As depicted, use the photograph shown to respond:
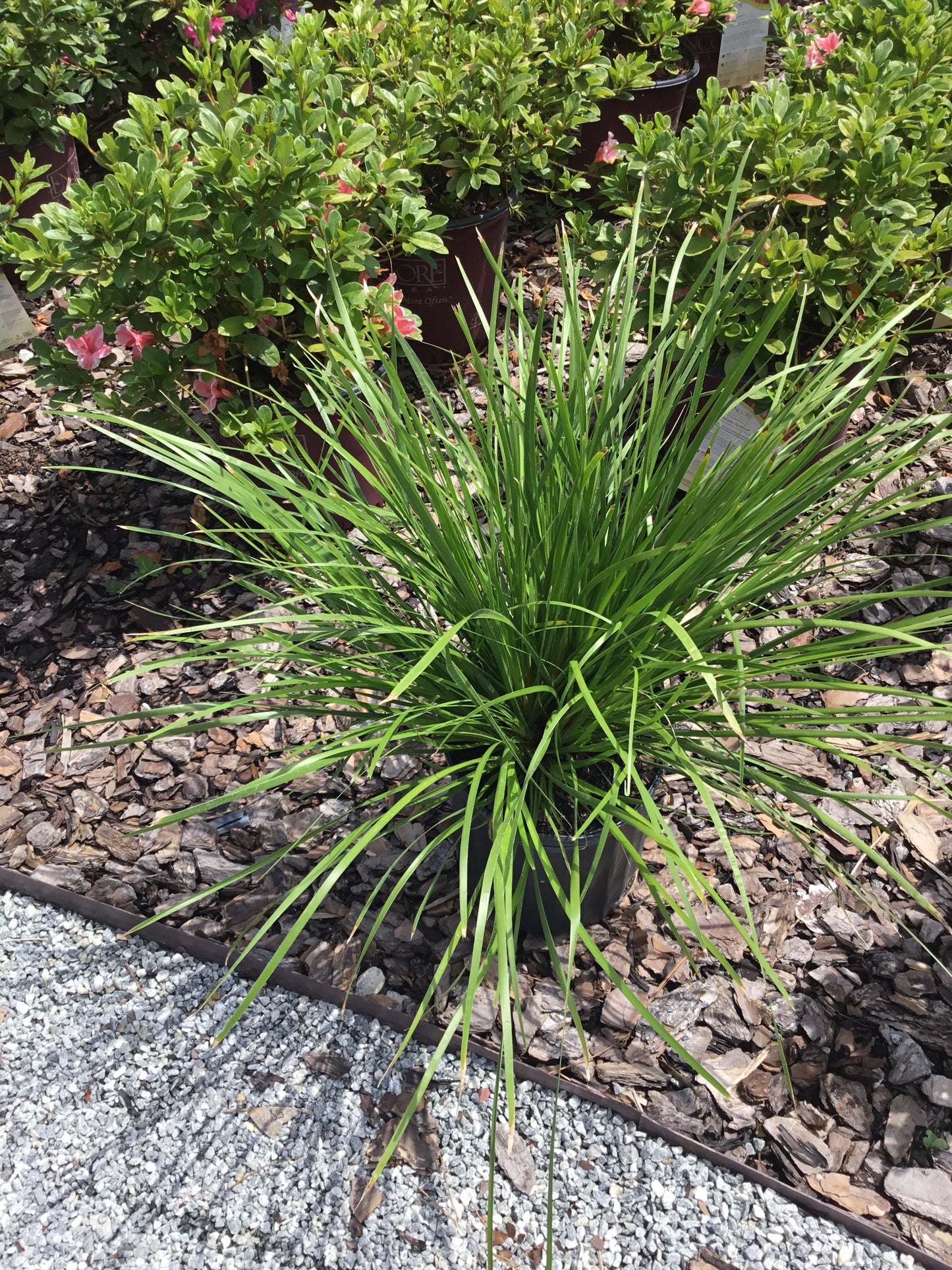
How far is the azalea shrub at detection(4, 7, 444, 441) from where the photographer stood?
175 cm

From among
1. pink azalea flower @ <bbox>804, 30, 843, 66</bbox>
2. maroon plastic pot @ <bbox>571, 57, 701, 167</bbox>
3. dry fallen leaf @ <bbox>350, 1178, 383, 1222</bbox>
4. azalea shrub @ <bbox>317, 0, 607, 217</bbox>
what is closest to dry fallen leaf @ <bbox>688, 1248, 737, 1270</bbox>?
dry fallen leaf @ <bbox>350, 1178, 383, 1222</bbox>

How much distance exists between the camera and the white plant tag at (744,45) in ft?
10.1

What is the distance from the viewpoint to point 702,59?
3.66 m

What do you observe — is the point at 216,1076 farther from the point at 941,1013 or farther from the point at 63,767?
the point at 941,1013

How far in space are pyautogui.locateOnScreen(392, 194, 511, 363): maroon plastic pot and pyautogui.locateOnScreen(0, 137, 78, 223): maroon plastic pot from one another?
1.32 meters

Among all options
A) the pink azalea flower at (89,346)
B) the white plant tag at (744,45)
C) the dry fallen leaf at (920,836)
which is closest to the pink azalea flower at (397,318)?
the pink azalea flower at (89,346)

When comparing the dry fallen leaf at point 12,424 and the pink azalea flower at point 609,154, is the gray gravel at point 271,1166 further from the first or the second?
the pink azalea flower at point 609,154

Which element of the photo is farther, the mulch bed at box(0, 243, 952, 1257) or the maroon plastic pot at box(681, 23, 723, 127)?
the maroon plastic pot at box(681, 23, 723, 127)

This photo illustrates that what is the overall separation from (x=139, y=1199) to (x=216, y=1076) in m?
0.18

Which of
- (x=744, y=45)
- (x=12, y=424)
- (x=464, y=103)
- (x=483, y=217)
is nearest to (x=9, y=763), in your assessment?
(x=12, y=424)

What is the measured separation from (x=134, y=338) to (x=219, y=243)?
0.81 ft

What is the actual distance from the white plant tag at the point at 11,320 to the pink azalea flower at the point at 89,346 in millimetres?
970

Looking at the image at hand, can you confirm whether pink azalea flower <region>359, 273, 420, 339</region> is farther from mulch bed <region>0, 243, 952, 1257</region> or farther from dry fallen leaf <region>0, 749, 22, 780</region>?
dry fallen leaf <region>0, 749, 22, 780</region>

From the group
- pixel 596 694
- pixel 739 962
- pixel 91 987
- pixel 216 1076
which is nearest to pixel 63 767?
pixel 91 987
